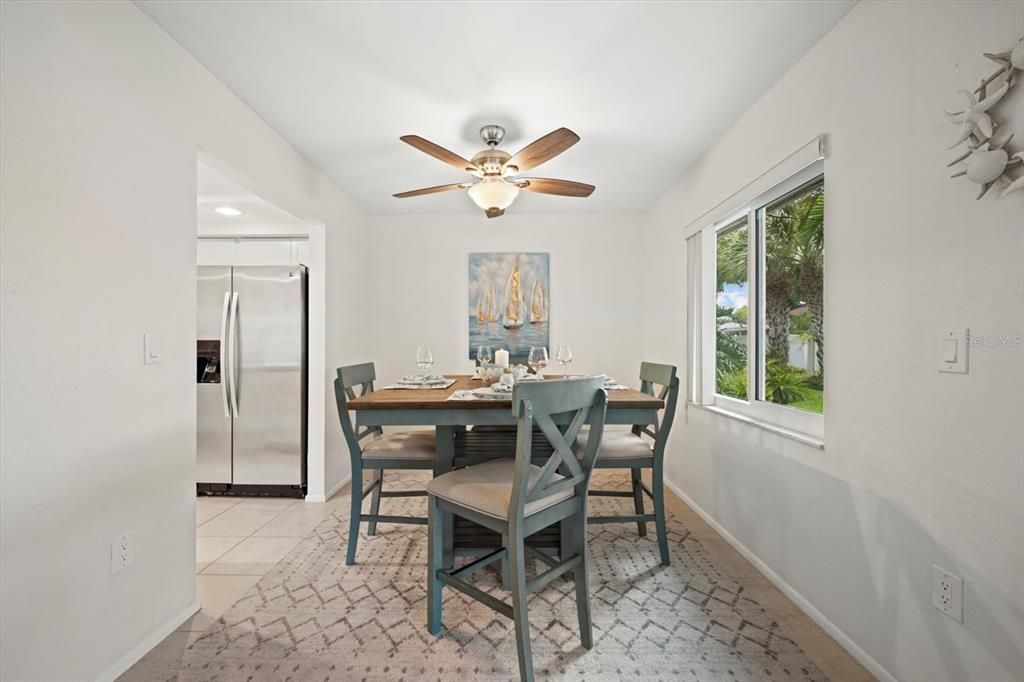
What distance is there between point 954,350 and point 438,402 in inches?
67.2

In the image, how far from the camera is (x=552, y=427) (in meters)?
1.56

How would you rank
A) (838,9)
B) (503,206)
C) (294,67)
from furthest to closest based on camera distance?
(503,206), (294,67), (838,9)

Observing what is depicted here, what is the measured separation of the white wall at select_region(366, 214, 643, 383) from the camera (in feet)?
14.6

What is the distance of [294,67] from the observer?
6.79ft

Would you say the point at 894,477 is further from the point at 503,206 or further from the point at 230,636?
the point at 230,636

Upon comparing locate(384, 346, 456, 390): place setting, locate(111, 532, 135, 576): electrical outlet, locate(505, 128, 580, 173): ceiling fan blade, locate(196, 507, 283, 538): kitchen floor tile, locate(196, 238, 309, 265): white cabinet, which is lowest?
locate(196, 507, 283, 538): kitchen floor tile

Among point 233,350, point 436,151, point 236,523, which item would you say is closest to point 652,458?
point 436,151

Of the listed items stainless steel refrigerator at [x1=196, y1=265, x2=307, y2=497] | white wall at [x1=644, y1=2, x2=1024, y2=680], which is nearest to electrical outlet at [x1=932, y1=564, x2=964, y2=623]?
white wall at [x1=644, y1=2, x2=1024, y2=680]

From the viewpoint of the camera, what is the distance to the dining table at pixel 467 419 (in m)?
2.02

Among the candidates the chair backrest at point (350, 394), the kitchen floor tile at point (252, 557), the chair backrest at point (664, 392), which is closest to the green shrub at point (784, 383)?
the chair backrest at point (664, 392)

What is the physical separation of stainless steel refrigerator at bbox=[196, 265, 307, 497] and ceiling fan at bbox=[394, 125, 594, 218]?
1386 mm

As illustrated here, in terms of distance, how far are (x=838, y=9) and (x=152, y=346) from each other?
9.16 ft

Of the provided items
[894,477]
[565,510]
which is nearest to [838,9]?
[894,477]

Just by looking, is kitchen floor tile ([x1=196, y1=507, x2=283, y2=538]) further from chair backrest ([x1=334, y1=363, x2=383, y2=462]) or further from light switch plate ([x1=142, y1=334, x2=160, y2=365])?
light switch plate ([x1=142, y1=334, x2=160, y2=365])
